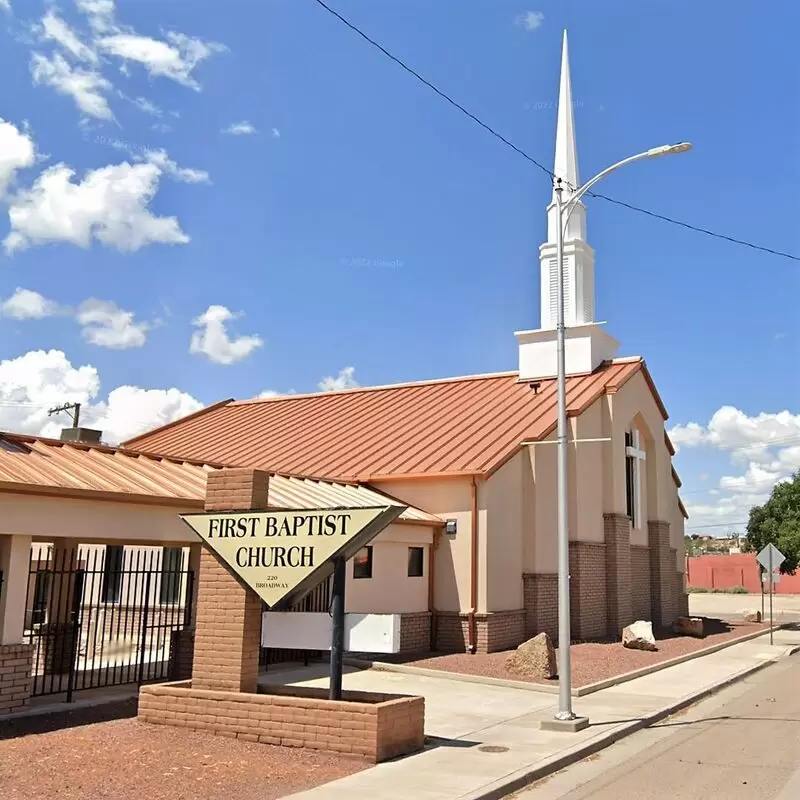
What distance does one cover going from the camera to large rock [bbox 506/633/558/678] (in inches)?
636

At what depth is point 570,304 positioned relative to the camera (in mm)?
27969

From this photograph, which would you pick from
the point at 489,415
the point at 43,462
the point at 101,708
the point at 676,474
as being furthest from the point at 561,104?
the point at 101,708

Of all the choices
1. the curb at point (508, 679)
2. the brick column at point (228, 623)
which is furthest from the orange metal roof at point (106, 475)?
the curb at point (508, 679)

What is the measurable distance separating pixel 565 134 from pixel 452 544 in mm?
15592

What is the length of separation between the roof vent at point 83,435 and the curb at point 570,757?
2107cm

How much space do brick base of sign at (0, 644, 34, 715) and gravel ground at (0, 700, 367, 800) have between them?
619mm

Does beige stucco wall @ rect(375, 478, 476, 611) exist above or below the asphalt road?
above

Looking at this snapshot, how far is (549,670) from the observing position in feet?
53.1

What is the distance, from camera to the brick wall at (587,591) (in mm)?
22766

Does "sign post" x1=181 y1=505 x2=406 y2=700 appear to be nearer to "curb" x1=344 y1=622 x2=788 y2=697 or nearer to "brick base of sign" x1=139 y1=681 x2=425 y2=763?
"brick base of sign" x1=139 y1=681 x2=425 y2=763

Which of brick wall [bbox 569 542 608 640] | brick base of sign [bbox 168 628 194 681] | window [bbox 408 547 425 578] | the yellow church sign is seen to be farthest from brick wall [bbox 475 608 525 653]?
the yellow church sign

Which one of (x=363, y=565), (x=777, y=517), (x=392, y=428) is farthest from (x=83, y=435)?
(x=777, y=517)

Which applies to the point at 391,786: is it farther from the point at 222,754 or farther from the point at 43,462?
the point at 43,462

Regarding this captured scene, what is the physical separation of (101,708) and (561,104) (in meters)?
24.7
